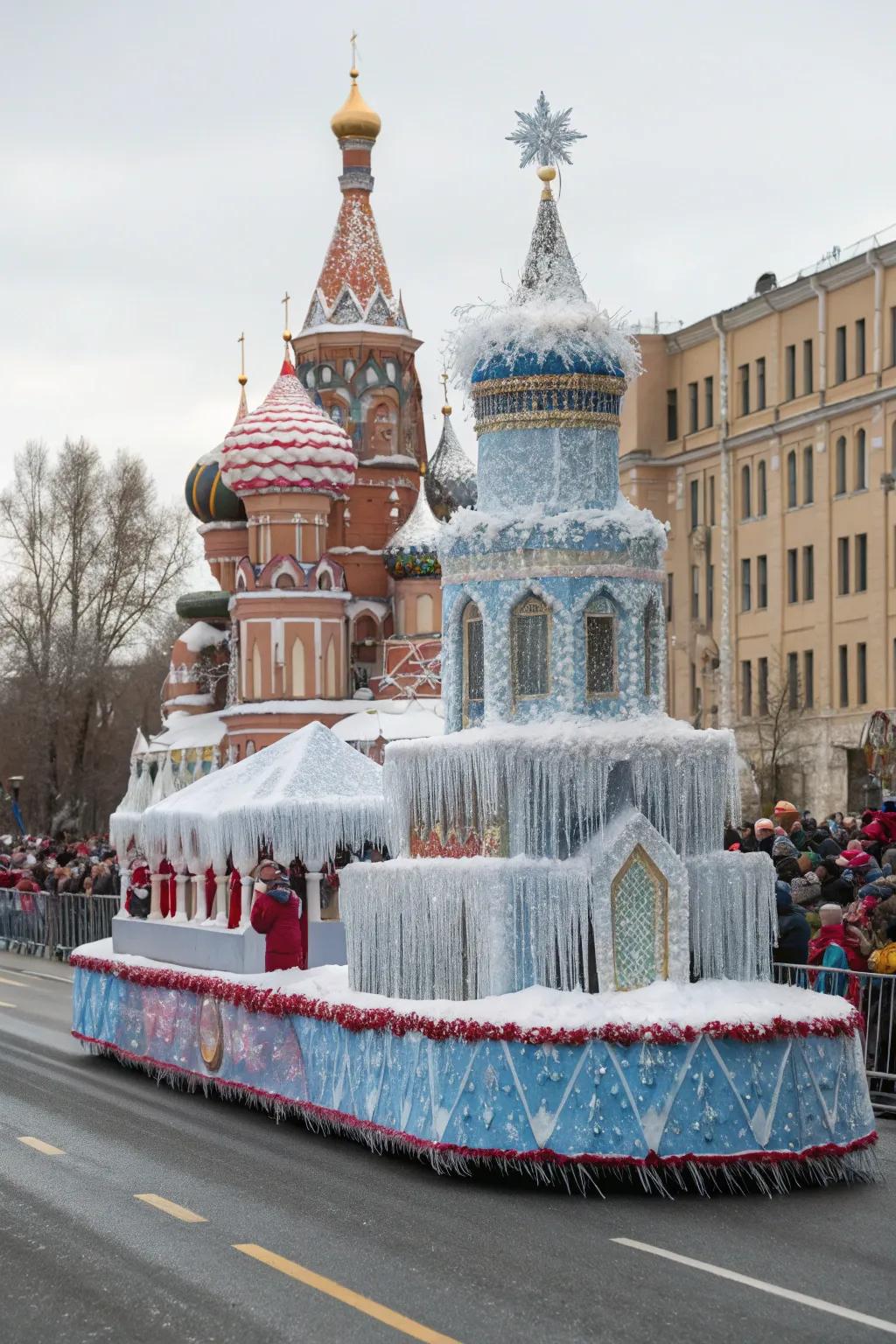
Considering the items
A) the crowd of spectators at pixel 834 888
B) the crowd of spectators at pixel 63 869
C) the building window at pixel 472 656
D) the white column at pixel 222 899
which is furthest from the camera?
the crowd of spectators at pixel 63 869

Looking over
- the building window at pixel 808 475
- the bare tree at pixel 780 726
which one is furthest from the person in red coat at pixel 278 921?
the building window at pixel 808 475

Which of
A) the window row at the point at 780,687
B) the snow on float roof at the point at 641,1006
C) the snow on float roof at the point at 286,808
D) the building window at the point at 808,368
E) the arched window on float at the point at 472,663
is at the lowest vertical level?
the snow on float roof at the point at 641,1006

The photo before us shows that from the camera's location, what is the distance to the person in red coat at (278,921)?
1619cm

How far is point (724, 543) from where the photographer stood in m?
57.8

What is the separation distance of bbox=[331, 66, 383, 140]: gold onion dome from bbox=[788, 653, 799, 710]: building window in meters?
16.6

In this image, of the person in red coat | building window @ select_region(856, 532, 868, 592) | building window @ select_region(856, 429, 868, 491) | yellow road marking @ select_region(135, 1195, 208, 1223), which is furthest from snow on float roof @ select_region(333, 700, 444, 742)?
yellow road marking @ select_region(135, 1195, 208, 1223)

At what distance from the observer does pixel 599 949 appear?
13.2 meters

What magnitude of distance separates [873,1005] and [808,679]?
1502 inches

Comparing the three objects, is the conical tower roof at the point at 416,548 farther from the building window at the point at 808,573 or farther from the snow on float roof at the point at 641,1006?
the snow on float roof at the point at 641,1006

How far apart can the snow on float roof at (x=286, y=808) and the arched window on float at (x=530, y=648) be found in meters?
3.58

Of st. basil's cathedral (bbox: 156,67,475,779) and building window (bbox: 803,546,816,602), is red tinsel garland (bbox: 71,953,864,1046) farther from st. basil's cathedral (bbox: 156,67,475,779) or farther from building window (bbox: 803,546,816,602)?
building window (bbox: 803,546,816,602)

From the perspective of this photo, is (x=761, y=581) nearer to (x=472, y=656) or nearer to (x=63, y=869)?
(x=63, y=869)

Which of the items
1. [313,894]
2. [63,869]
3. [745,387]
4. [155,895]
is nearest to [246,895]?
[313,894]

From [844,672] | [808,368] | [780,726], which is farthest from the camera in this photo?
[808,368]
